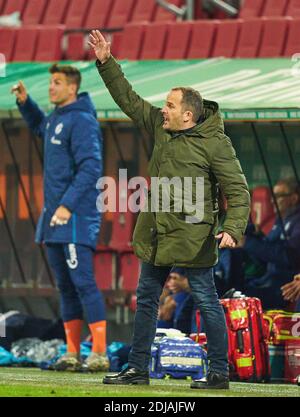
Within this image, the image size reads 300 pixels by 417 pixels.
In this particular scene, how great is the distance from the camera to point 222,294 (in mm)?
13641

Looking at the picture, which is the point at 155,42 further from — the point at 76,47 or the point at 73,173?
the point at 73,173

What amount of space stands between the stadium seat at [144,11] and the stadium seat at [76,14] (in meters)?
0.67

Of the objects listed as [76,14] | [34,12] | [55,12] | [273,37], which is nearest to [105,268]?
[273,37]

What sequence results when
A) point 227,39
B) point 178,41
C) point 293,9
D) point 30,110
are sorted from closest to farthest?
point 30,110 → point 227,39 → point 178,41 → point 293,9

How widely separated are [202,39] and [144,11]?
2.38m

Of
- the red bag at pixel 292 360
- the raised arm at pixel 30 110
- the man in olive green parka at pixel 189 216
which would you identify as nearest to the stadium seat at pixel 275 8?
the raised arm at pixel 30 110

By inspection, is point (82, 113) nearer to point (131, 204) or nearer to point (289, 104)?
point (289, 104)

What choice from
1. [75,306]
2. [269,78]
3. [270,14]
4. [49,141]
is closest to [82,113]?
[49,141]

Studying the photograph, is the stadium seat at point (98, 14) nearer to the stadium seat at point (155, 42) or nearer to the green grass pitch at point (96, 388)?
the stadium seat at point (155, 42)

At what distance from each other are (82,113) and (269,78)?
2.27 meters

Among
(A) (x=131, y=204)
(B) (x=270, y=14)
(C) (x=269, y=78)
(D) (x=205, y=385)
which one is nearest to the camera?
(D) (x=205, y=385)

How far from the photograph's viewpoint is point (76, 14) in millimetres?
20047

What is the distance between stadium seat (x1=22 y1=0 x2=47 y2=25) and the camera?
20219 mm

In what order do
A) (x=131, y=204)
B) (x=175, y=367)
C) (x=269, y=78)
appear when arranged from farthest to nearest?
(x=131, y=204), (x=269, y=78), (x=175, y=367)
